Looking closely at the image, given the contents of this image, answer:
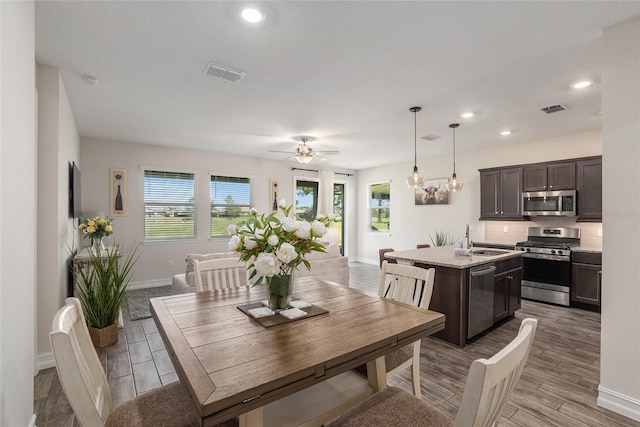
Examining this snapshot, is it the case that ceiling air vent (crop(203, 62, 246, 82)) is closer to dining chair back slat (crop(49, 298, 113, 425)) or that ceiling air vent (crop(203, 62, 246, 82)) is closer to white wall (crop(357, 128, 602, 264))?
dining chair back slat (crop(49, 298, 113, 425))

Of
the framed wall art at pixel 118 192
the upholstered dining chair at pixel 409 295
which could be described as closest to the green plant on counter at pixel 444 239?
the upholstered dining chair at pixel 409 295

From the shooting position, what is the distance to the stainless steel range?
180 inches

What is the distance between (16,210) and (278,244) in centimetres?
129

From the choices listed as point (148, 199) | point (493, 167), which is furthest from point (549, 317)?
point (148, 199)

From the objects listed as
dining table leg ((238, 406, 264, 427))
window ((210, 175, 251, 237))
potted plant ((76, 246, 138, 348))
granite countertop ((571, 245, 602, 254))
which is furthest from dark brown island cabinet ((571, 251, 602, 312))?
window ((210, 175, 251, 237))

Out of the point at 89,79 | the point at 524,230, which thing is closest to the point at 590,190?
the point at 524,230

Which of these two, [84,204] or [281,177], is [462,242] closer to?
[281,177]

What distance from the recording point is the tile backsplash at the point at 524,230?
4824 mm

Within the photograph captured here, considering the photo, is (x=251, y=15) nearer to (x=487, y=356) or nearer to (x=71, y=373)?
(x=71, y=373)

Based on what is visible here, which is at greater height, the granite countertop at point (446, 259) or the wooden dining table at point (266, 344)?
the granite countertop at point (446, 259)

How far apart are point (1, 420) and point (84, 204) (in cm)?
490

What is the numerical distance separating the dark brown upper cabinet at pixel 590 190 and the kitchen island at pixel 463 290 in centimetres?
193

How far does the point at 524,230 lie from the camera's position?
5.59m

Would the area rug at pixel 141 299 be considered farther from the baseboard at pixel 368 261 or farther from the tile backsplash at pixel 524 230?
the tile backsplash at pixel 524 230
